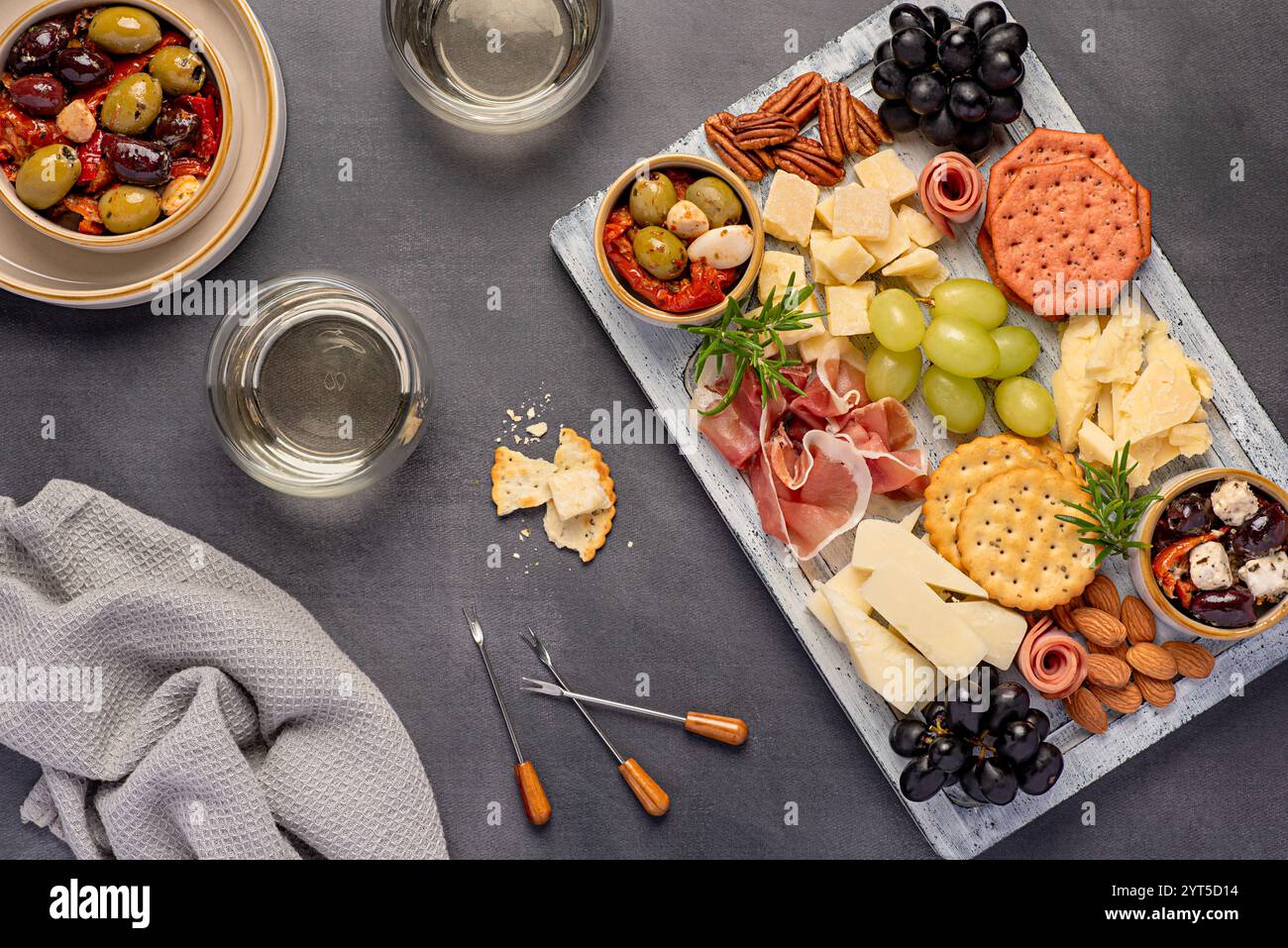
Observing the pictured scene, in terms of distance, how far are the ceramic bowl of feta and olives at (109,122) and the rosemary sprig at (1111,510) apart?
3.98ft

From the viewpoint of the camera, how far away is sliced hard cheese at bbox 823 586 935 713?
1210 millimetres

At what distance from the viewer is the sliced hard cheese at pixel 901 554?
121 cm

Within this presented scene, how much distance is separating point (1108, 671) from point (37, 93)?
1.59m

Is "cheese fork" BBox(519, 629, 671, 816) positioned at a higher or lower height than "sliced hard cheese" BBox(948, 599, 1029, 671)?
lower

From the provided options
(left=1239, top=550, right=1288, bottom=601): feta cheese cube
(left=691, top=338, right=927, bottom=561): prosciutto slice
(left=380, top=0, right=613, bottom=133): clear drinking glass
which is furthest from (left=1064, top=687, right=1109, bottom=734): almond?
(left=380, top=0, right=613, bottom=133): clear drinking glass

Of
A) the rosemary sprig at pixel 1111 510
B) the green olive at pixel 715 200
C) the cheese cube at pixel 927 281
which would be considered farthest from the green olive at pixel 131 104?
the rosemary sprig at pixel 1111 510

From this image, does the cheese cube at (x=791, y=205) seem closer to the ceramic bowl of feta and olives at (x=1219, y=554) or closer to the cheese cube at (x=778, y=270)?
the cheese cube at (x=778, y=270)

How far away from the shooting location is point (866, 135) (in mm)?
1261

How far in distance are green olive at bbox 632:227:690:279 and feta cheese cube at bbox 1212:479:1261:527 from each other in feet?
2.48

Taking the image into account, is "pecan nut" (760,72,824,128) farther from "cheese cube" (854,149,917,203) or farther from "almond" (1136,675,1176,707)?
"almond" (1136,675,1176,707)

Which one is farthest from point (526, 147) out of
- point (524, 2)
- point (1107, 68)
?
point (1107, 68)

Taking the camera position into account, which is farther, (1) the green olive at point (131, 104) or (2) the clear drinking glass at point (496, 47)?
(2) the clear drinking glass at point (496, 47)

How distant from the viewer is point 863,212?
1218 millimetres

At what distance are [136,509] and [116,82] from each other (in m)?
0.58
